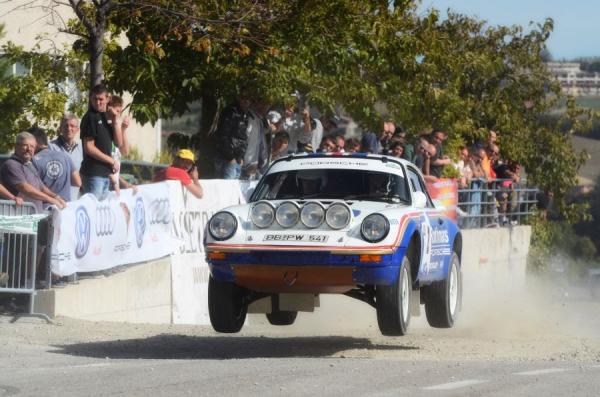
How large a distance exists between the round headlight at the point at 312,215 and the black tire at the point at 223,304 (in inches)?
39.2

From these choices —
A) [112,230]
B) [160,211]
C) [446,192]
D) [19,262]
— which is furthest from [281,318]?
[446,192]

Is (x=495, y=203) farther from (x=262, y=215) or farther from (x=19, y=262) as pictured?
(x=262, y=215)

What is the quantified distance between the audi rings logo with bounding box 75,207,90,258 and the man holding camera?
2.63 meters

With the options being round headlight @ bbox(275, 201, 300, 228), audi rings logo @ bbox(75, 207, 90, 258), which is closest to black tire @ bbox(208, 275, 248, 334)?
round headlight @ bbox(275, 201, 300, 228)

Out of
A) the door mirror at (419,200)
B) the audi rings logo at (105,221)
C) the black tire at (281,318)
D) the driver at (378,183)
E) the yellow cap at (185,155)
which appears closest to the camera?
the door mirror at (419,200)

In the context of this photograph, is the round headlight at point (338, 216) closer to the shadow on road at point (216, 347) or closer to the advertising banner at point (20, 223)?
the shadow on road at point (216, 347)

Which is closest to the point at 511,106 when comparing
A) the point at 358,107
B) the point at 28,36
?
the point at 358,107

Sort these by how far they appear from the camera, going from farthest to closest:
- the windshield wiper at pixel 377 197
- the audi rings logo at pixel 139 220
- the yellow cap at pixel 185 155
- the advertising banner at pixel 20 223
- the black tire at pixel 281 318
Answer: the yellow cap at pixel 185 155
the audi rings logo at pixel 139 220
the black tire at pixel 281 318
the advertising banner at pixel 20 223
the windshield wiper at pixel 377 197

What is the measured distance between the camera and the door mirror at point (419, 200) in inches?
511

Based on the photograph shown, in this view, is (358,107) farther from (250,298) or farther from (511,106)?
(250,298)

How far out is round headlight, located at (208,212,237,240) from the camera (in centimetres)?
1199

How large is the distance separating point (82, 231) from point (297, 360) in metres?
4.32

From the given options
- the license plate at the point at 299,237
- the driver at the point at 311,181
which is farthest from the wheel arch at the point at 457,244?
the license plate at the point at 299,237

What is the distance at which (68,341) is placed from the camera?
41.7 ft
